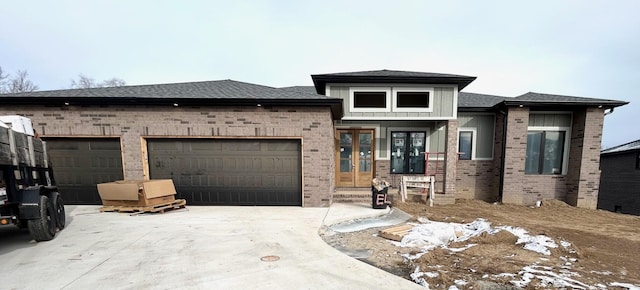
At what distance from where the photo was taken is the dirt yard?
3133 millimetres

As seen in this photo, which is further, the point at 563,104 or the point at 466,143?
the point at 466,143

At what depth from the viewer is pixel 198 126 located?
23.0 feet

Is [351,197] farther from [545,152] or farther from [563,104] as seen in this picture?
[563,104]

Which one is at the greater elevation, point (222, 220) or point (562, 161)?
point (562, 161)

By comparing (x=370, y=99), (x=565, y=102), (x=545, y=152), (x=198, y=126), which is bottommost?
(x=545, y=152)

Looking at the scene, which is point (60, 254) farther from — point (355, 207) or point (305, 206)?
point (355, 207)

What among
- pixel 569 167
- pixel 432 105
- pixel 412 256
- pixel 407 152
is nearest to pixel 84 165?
pixel 412 256

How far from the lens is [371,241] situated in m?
4.76

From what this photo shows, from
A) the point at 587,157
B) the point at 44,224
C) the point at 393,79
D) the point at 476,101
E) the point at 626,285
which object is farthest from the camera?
the point at 476,101

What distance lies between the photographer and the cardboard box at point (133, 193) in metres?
6.23

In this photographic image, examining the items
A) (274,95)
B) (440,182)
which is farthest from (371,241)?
(440,182)

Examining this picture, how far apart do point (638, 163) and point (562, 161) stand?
19.7 ft

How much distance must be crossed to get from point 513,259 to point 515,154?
6.70 m

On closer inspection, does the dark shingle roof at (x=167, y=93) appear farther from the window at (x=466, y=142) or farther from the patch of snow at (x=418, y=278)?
the window at (x=466, y=142)
